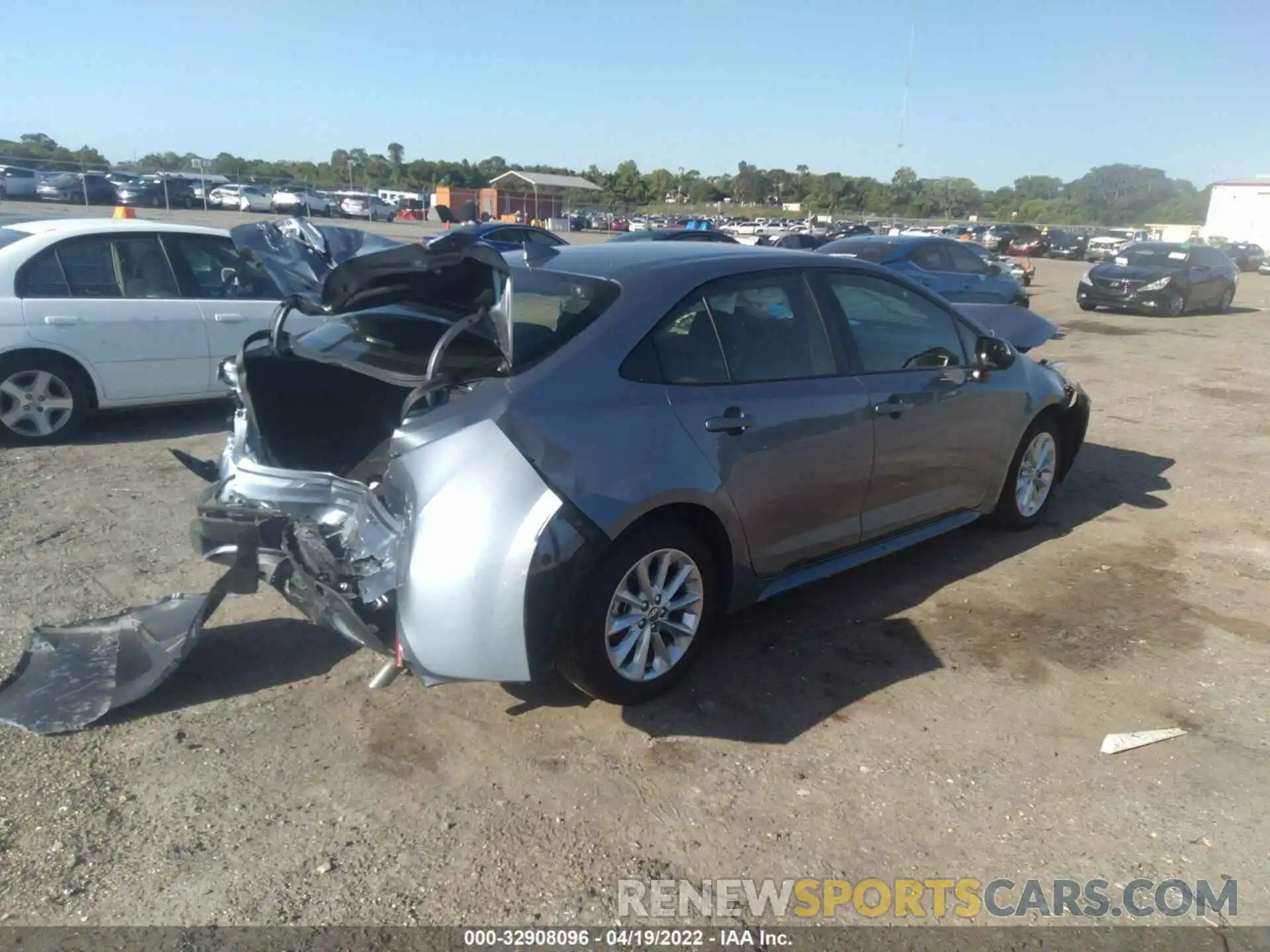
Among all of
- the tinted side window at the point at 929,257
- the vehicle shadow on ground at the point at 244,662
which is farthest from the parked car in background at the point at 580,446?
the tinted side window at the point at 929,257

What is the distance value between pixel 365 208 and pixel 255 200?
19.5ft

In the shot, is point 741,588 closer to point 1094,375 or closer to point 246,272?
point 246,272

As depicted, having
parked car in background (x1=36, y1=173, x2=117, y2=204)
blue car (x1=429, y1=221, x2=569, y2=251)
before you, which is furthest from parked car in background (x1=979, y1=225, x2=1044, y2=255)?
parked car in background (x1=36, y1=173, x2=117, y2=204)

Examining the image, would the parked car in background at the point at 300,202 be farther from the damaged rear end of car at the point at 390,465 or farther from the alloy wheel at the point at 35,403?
the damaged rear end of car at the point at 390,465

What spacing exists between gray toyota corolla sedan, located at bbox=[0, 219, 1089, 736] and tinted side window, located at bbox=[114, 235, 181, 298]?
3.25 meters

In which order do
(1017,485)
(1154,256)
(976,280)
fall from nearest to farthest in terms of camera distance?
(1017,485), (976,280), (1154,256)

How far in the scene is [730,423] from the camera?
3746 mm

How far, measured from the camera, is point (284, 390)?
4059 millimetres

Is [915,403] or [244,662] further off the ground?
[915,403]

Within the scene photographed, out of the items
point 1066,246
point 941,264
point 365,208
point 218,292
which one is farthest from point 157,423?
point 1066,246

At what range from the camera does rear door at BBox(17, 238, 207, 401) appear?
6637 millimetres

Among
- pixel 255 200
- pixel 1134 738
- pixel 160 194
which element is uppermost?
pixel 160 194

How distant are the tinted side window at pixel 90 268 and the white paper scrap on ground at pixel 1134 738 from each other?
6.92 metres

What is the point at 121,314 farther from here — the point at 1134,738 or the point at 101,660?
the point at 1134,738
